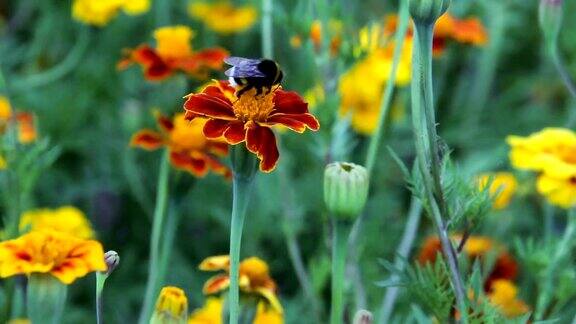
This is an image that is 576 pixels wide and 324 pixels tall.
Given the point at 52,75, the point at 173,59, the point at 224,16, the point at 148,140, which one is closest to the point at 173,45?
the point at 173,59

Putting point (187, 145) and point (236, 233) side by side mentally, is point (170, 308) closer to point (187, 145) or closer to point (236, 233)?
point (236, 233)

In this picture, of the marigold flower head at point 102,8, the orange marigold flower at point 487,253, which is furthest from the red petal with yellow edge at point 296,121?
the marigold flower head at point 102,8

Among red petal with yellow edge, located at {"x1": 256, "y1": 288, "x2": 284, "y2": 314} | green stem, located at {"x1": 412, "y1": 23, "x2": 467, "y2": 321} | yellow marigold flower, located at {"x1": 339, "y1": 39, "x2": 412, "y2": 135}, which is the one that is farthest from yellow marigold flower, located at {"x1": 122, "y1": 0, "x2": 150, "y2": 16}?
green stem, located at {"x1": 412, "y1": 23, "x2": 467, "y2": 321}

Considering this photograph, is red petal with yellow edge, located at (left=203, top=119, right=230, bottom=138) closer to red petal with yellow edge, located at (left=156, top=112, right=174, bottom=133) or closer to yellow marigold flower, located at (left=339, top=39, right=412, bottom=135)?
red petal with yellow edge, located at (left=156, top=112, right=174, bottom=133)

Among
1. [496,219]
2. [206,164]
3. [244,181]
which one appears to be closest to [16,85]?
[206,164]

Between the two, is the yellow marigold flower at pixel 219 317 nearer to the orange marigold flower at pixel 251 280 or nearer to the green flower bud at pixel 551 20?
the orange marigold flower at pixel 251 280

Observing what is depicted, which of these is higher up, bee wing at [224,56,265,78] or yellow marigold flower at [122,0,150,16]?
yellow marigold flower at [122,0,150,16]
